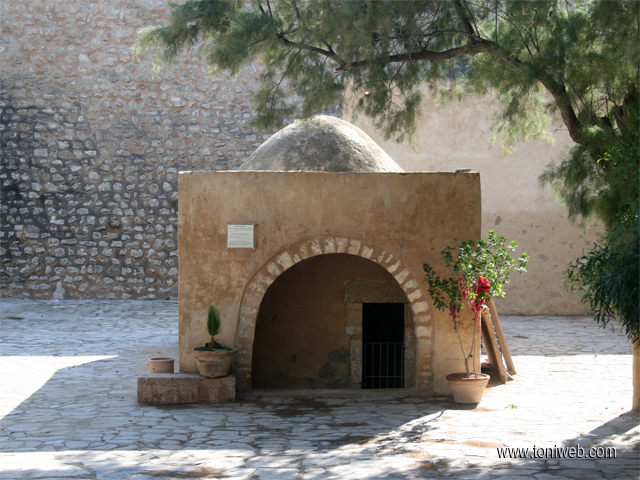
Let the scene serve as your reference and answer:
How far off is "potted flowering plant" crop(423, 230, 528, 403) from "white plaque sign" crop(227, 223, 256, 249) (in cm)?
189

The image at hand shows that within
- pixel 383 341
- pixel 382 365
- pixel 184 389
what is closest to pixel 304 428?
pixel 184 389

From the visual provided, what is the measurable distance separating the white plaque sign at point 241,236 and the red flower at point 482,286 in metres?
2.42

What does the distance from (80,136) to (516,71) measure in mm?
10321

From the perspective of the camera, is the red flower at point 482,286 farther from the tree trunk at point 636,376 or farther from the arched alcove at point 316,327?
the arched alcove at point 316,327

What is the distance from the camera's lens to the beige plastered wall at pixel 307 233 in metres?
7.04

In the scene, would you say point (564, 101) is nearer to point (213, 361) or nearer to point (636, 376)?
point (636, 376)

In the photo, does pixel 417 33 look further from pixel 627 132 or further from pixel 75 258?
pixel 75 258

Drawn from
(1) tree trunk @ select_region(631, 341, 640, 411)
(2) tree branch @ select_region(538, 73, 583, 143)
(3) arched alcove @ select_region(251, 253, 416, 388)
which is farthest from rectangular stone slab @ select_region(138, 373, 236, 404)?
(2) tree branch @ select_region(538, 73, 583, 143)

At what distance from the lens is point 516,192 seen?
567 inches

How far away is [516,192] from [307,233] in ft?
28.5

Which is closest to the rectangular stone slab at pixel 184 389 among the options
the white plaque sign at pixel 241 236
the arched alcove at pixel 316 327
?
the white plaque sign at pixel 241 236

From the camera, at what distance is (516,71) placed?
21.8ft

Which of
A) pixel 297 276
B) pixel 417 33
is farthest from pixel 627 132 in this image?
pixel 297 276

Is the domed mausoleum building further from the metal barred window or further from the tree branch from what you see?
the metal barred window
